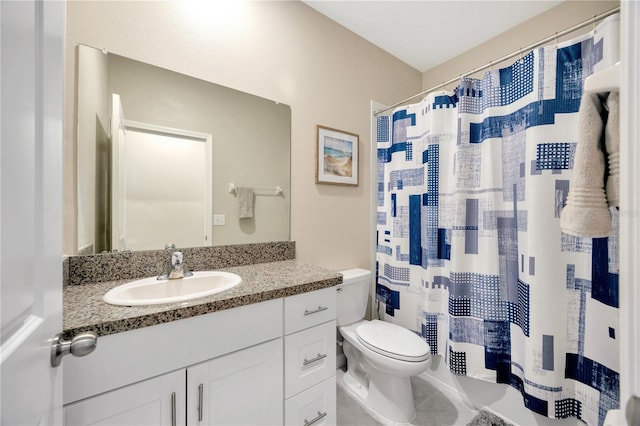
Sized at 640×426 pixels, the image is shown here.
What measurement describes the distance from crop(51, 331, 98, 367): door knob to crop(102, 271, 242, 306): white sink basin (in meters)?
0.35

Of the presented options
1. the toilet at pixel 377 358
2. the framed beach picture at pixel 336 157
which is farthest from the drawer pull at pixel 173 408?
the framed beach picture at pixel 336 157

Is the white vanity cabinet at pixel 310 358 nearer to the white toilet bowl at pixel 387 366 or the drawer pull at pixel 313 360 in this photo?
the drawer pull at pixel 313 360

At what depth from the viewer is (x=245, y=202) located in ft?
4.93

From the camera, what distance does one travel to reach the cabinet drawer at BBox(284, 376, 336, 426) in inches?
42.4

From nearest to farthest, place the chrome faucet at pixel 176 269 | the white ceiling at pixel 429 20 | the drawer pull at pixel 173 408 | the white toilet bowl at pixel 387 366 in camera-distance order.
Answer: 1. the drawer pull at pixel 173 408
2. the chrome faucet at pixel 176 269
3. the white toilet bowl at pixel 387 366
4. the white ceiling at pixel 429 20

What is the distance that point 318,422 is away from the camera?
117 centimetres

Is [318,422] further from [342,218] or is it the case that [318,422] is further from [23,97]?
[23,97]

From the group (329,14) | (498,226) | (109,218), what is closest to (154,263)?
(109,218)

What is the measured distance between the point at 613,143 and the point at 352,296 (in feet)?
4.90

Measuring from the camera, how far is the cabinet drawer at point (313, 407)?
1076mm

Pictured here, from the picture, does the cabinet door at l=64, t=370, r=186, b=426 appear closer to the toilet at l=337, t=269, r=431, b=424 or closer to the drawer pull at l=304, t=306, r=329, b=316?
the drawer pull at l=304, t=306, r=329, b=316

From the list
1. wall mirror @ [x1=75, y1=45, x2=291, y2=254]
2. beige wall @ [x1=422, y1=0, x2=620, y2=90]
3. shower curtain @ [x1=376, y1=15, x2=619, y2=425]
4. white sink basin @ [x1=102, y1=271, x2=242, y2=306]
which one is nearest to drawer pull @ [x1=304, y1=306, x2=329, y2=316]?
white sink basin @ [x1=102, y1=271, x2=242, y2=306]

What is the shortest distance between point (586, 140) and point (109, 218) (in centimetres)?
165

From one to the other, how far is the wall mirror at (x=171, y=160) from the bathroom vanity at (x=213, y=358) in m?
0.31
